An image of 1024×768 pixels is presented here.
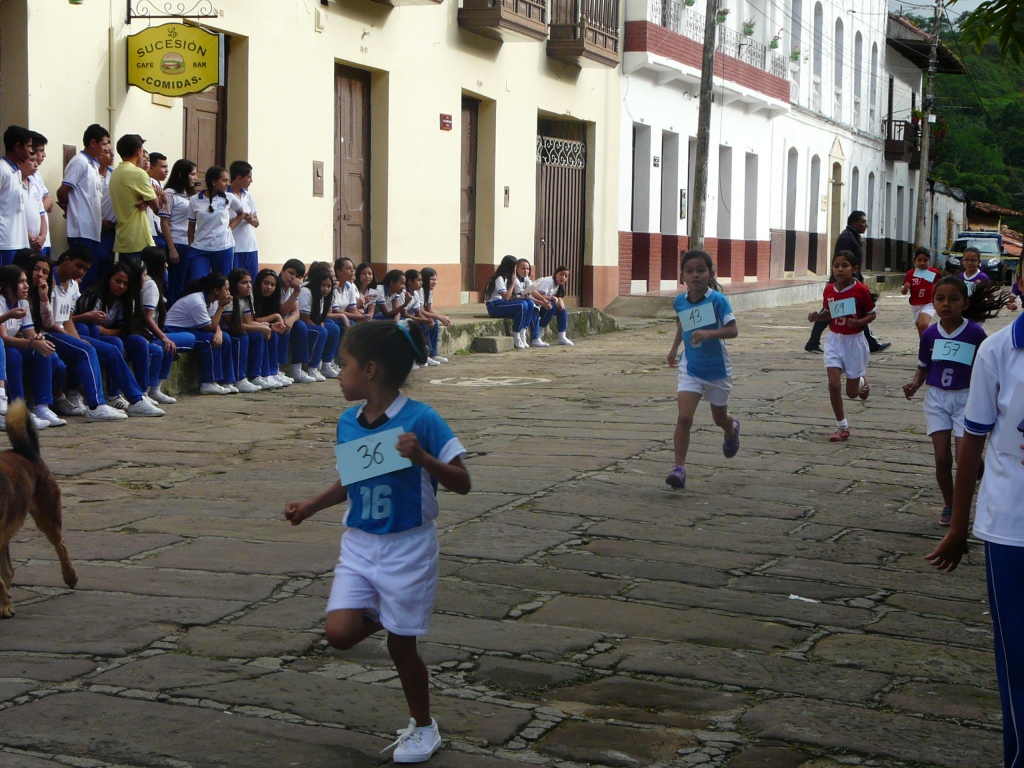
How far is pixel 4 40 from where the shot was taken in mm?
11062

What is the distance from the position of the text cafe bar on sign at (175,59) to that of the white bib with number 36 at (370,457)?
27.2 ft

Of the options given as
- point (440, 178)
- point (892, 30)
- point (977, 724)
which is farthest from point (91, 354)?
point (892, 30)

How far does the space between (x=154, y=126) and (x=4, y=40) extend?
1.80 m

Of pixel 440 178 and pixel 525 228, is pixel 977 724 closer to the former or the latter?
pixel 440 178

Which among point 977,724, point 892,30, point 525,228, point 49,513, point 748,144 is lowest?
point 977,724

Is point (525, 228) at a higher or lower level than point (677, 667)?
higher

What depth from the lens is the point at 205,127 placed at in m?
13.9

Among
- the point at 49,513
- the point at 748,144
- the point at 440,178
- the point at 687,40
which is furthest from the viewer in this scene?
the point at 748,144

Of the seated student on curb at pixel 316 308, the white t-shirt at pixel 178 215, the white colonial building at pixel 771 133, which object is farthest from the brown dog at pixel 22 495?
the white colonial building at pixel 771 133

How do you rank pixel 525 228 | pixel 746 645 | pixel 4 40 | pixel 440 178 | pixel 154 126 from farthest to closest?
1. pixel 525 228
2. pixel 440 178
3. pixel 154 126
4. pixel 4 40
5. pixel 746 645

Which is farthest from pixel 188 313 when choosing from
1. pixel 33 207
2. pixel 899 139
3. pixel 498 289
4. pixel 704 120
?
pixel 899 139

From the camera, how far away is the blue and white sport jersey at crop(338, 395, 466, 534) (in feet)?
12.4

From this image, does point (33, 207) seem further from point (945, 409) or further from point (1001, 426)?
point (1001, 426)

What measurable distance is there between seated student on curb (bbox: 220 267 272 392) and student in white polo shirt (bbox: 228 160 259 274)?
886mm
